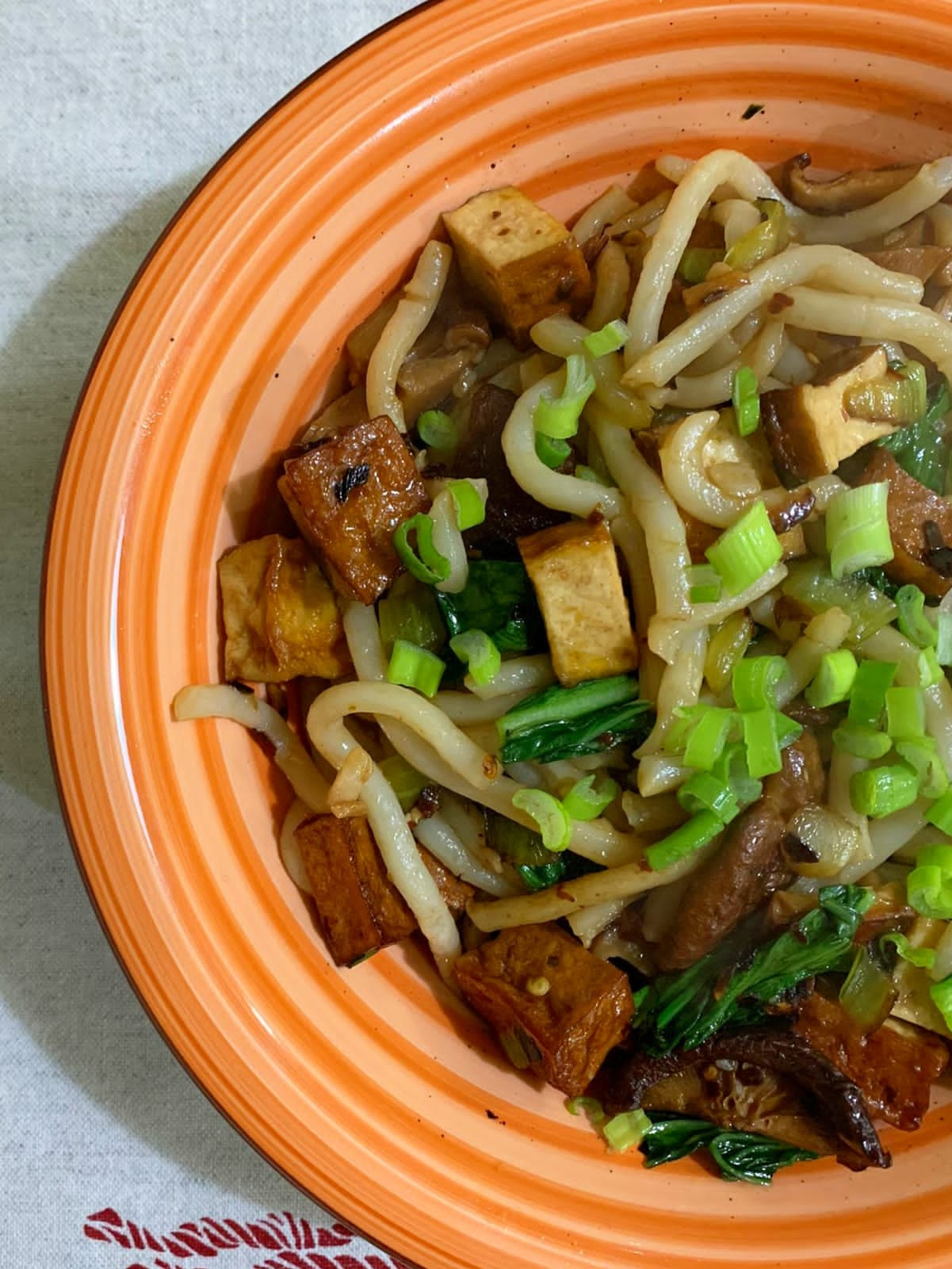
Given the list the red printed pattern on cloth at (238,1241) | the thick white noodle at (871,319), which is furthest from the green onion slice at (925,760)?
the red printed pattern on cloth at (238,1241)

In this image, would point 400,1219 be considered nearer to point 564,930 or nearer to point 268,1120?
point 268,1120

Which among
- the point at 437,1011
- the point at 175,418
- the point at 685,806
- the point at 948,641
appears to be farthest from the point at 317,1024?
the point at 948,641

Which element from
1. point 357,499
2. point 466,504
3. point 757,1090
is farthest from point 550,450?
point 757,1090

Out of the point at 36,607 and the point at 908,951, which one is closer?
the point at 908,951

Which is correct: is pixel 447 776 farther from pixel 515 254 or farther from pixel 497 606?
pixel 515 254

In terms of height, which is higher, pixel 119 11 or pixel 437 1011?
pixel 119 11

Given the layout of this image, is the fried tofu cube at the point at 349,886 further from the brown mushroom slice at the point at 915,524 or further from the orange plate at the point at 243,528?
the brown mushroom slice at the point at 915,524
